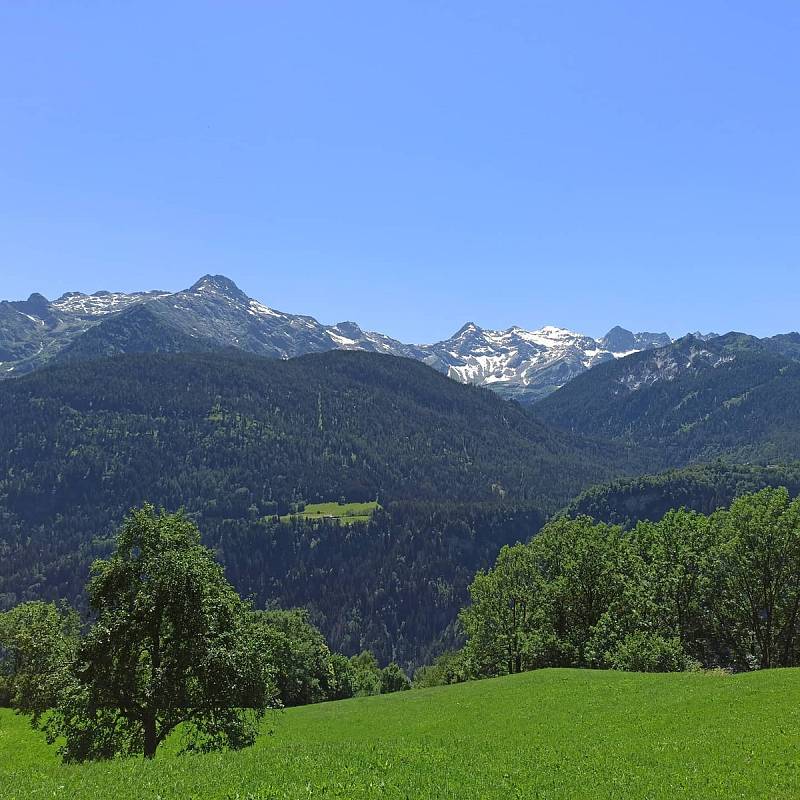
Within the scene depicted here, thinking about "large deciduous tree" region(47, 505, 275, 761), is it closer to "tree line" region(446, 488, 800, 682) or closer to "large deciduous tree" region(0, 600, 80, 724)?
"large deciduous tree" region(0, 600, 80, 724)

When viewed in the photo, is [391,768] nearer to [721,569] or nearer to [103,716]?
[103,716]

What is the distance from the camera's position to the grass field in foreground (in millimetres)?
21625

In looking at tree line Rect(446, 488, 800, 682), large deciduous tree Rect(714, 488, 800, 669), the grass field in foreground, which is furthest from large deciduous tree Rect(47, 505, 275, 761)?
large deciduous tree Rect(714, 488, 800, 669)

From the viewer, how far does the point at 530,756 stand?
28.5m

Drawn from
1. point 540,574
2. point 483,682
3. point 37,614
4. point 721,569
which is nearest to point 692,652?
point 721,569

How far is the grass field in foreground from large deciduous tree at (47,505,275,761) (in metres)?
2.42

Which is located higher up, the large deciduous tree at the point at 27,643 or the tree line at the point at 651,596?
the tree line at the point at 651,596

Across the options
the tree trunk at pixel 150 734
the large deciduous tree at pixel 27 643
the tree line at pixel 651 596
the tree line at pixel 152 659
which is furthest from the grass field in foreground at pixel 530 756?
the large deciduous tree at pixel 27 643

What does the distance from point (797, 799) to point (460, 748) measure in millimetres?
15986

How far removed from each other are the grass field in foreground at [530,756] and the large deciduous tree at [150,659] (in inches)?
95.2

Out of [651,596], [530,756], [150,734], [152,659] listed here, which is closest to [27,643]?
[150,734]

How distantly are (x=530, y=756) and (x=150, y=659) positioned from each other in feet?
66.6

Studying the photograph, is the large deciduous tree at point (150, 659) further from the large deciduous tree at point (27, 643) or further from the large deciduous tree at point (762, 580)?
the large deciduous tree at point (762, 580)

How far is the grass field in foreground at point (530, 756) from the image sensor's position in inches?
851
